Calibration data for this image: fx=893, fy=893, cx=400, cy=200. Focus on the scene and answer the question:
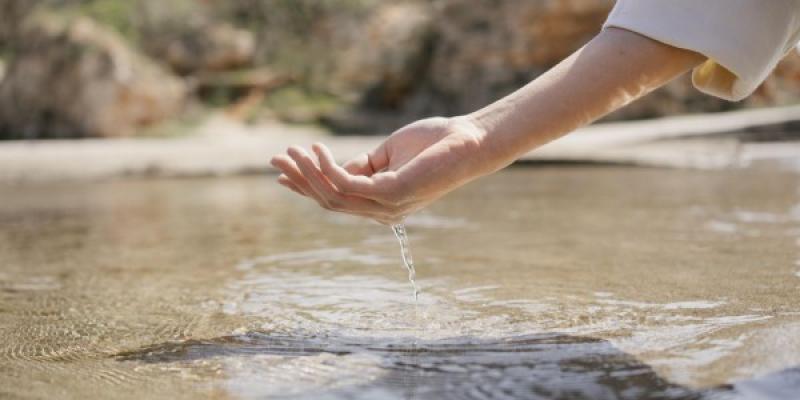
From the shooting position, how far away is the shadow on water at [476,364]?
1380 millimetres

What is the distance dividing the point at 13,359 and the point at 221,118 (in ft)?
44.4

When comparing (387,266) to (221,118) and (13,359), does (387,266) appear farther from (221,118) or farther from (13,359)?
(221,118)

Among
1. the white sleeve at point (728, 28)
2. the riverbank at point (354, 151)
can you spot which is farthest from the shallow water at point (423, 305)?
the riverbank at point (354, 151)

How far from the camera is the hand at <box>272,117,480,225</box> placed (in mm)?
1739

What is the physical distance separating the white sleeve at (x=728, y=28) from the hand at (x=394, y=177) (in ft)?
1.31

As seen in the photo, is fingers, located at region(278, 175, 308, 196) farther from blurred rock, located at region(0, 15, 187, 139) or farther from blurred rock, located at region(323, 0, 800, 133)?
blurred rock, located at region(0, 15, 187, 139)

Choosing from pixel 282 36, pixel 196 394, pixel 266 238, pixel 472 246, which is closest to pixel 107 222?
pixel 266 238

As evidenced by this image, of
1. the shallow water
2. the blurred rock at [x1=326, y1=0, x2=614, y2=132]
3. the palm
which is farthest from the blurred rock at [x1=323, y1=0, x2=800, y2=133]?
the palm

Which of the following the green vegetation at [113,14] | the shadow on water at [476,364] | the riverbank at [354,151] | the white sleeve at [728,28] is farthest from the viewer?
the green vegetation at [113,14]

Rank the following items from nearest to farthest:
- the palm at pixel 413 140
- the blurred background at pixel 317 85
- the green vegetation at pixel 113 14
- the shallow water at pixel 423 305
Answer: the shallow water at pixel 423 305 < the palm at pixel 413 140 < the blurred background at pixel 317 85 < the green vegetation at pixel 113 14

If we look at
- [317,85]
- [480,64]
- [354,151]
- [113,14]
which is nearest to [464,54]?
[480,64]

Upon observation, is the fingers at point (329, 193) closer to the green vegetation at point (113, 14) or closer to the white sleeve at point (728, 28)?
the white sleeve at point (728, 28)

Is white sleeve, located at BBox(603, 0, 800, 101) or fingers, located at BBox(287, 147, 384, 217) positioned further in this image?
fingers, located at BBox(287, 147, 384, 217)

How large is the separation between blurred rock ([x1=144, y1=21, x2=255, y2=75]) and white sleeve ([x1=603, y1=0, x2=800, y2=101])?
16271 mm
